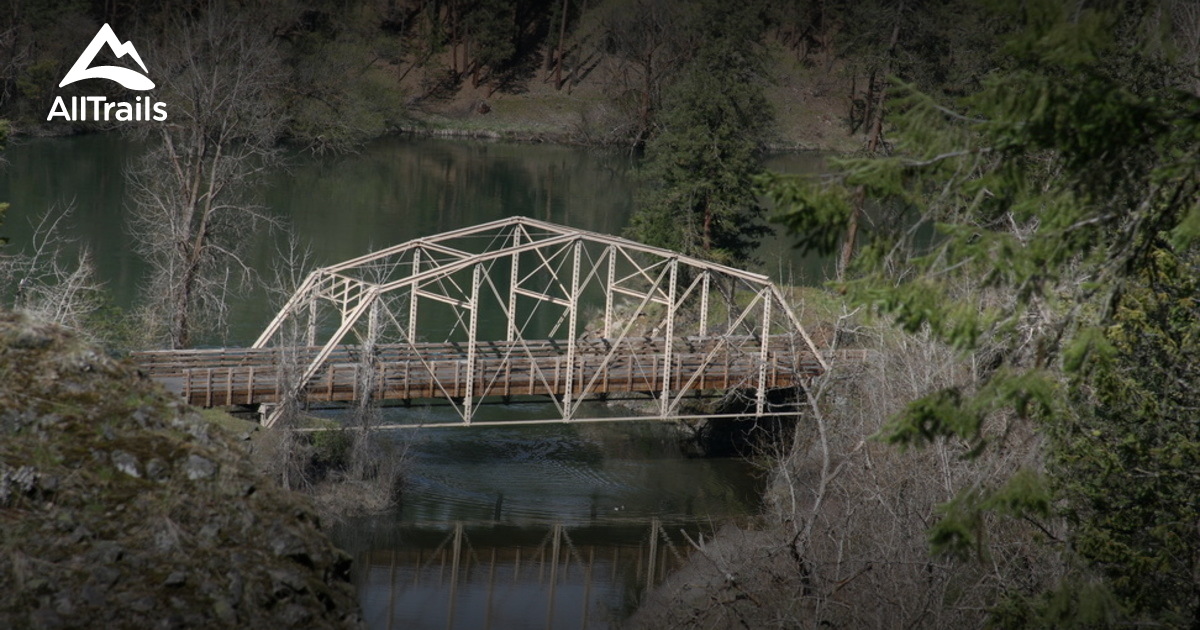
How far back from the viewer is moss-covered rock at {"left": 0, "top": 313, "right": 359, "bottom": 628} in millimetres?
8828

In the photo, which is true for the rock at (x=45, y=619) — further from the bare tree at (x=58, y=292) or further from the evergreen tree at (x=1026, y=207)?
the bare tree at (x=58, y=292)

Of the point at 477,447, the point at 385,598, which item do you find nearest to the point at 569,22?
the point at 477,447

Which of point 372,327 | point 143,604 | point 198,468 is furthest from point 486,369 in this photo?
point 143,604

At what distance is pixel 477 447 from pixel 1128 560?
21.0m

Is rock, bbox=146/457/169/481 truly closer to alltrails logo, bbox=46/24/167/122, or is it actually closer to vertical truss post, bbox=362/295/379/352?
vertical truss post, bbox=362/295/379/352

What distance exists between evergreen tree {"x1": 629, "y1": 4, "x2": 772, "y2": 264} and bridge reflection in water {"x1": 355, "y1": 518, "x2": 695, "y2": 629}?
1258cm

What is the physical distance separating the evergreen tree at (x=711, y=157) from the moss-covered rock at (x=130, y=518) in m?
27.9

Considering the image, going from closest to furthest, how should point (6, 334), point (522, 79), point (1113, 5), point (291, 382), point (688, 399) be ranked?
point (1113, 5)
point (6, 334)
point (291, 382)
point (688, 399)
point (522, 79)

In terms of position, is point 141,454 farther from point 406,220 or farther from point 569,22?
point 569,22

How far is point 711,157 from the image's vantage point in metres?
37.4

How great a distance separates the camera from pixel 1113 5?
8.83 m

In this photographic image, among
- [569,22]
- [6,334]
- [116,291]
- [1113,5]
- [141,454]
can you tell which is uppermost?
[569,22]

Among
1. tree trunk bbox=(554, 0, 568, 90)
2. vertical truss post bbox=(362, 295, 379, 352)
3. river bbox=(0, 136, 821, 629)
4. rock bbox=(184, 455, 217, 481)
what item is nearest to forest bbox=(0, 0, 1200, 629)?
river bbox=(0, 136, 821, 629)

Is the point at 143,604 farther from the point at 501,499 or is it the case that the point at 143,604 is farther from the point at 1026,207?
the point at 501,499
